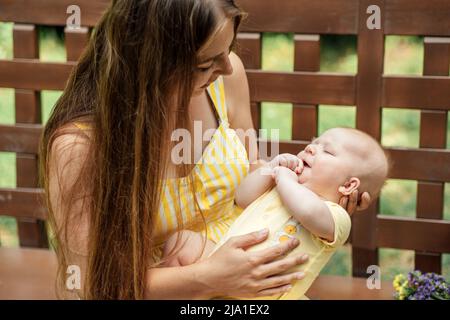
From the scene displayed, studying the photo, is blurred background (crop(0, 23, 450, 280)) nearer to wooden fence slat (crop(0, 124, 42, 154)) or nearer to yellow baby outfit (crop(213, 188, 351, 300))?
wooden fence slat (crop(0, 124, 42, 154))

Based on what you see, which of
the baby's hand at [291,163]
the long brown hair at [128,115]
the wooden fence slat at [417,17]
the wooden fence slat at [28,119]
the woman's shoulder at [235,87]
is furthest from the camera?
the wooden fence slat at [28,119]

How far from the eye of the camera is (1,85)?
2.80m

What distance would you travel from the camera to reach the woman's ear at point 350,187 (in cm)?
183

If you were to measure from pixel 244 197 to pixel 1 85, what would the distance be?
50.8 inches

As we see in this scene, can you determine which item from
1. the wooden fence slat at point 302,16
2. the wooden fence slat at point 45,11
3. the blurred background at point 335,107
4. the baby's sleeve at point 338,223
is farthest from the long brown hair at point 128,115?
the blurred background at point 335,107

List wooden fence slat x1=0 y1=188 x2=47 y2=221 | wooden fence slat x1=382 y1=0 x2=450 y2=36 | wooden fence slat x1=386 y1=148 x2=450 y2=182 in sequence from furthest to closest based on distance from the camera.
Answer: wooden fence slat x1=0 y1=188 x2=47 y2=221 → wooden fence slat x1=386 y1=148 x2=450 y2=182 → wooden fence slat x1=382 y1=0 x2=450 y2=36

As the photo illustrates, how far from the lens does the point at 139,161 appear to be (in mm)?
1702

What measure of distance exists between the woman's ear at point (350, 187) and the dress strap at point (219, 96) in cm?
36

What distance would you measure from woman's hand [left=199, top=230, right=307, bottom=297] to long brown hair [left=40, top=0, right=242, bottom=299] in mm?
167

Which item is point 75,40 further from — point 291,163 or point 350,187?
point 350,187

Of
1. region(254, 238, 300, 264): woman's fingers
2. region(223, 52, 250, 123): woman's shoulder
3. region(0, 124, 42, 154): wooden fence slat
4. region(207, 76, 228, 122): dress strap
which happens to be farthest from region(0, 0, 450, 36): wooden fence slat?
region(254, 238, 300, 264): woman's fingers

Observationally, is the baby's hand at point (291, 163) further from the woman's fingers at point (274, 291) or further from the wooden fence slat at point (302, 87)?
the wooden fence slat at point (302, 87)

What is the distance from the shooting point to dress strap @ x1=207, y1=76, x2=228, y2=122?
197 centimetres

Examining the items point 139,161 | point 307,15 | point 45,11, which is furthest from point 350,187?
point 45,11
